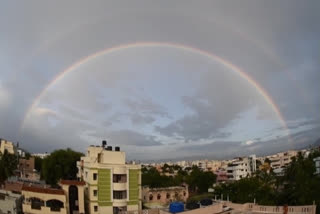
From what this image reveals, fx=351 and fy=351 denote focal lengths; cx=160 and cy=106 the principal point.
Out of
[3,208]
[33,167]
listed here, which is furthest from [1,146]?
[3,208]

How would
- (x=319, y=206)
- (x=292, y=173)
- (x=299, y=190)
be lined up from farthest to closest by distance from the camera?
(x=292, y=173) → (x=299, y=190) → (x=319, y=206)

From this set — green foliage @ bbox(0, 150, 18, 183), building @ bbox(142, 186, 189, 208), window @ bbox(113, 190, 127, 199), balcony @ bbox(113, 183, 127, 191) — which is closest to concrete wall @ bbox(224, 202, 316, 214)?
balcony @ bbox(113, 183, 127, 191)

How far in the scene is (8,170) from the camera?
42594mm

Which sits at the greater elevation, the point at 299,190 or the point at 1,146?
the point at 1,146

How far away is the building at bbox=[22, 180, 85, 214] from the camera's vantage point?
29.2 m

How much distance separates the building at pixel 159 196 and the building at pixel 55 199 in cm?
1090

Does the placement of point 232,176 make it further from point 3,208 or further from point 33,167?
point 3,208

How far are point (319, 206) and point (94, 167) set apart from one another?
61.7 feet

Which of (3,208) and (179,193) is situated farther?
(179,193)

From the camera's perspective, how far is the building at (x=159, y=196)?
131 ft

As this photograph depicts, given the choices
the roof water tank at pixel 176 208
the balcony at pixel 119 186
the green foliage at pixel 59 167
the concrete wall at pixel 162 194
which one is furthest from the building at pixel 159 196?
the roof water tank at pixel 176 208

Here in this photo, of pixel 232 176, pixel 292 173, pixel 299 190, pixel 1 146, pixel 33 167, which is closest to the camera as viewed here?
pixel 299 190

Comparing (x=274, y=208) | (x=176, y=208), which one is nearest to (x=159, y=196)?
(x=176, y=208)

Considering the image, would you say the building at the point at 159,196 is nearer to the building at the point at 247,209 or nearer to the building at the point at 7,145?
the building at the point at 247,209
